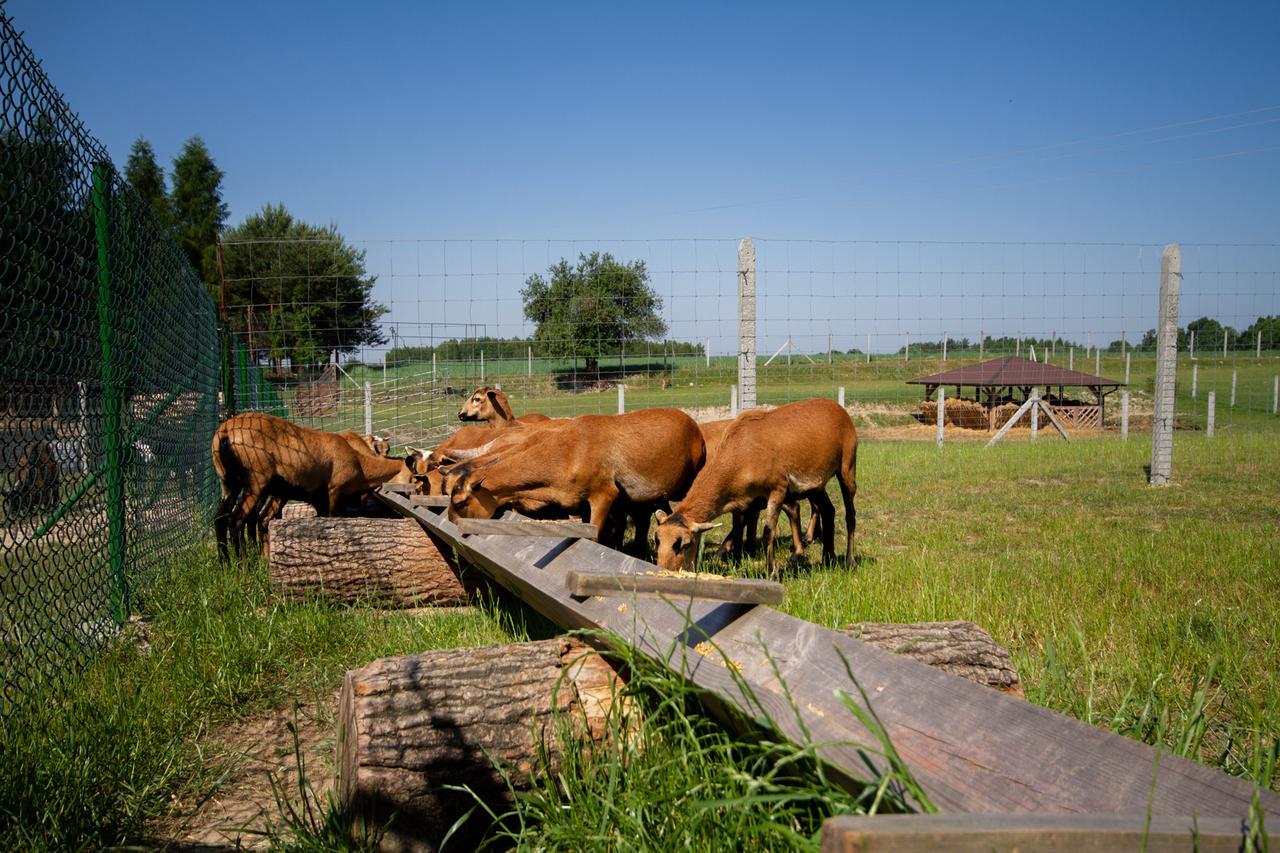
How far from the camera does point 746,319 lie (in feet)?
33.5

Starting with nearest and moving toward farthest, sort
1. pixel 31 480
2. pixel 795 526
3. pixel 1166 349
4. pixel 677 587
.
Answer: pixel 677 587 → pixel 31 480 → pixel 795 526 → pixel 1166 349

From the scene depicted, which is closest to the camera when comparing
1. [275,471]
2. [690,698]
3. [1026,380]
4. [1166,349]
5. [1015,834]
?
[1015,834]

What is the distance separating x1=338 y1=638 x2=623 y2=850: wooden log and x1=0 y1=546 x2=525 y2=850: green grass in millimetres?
859

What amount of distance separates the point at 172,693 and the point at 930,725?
3612 mm

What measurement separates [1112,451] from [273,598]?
16.3m

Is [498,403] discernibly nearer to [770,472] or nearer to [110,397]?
[770,472]

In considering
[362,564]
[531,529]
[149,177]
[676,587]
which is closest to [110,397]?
[362,564]

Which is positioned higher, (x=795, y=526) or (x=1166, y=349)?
(x=1166, y=349)

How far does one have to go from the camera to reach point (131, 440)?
5.59 metres

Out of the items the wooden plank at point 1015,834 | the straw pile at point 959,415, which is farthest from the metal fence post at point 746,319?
the straw pile at point 959,415

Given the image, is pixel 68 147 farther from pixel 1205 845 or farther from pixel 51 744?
pixel 1205 845

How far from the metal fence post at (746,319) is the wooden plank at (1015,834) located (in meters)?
8.55

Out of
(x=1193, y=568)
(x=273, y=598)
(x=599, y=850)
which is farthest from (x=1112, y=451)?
(x=599, y=850)

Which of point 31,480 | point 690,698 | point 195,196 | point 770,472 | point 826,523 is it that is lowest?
point 826,523
